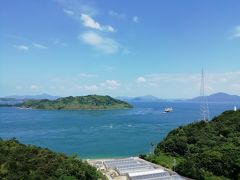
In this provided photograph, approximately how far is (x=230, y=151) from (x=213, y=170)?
2.08 meters

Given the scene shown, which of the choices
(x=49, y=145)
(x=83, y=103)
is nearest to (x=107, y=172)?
(x=49, y=145)

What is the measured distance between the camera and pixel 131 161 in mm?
21938

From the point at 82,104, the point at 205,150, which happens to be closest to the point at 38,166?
the point at 205,150

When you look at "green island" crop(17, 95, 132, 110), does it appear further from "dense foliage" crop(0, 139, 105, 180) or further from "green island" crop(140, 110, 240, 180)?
"dense foliage" crop(0, 139, 105, 180)

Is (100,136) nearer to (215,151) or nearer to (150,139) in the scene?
(150,139)

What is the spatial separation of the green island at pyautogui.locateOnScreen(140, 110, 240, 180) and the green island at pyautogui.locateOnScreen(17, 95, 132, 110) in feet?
257

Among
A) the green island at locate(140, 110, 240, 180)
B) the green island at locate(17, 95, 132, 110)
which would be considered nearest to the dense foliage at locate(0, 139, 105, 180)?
the green island at locate(140, 110, 240, 180)

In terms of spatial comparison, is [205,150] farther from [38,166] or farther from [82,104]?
[82,104]

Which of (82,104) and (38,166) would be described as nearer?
(38,166)

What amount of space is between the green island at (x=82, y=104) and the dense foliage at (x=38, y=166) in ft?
294

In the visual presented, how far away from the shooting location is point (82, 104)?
10988 cm

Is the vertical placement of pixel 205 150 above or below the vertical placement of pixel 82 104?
below

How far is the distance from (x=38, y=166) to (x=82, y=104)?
95316mm

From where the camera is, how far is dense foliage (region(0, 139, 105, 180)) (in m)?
14.1
